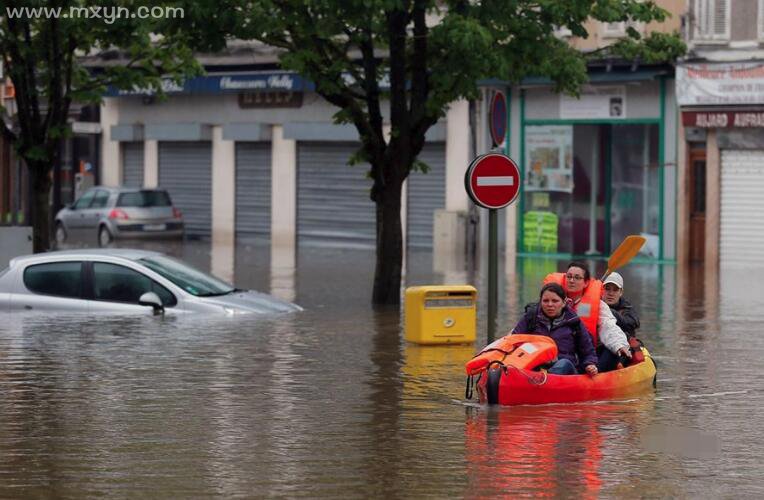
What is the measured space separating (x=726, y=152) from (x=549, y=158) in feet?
15.5

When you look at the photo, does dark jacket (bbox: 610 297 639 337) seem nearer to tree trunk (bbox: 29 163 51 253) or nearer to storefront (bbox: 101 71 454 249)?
tree trunk (bbox: 29 163 51 253)

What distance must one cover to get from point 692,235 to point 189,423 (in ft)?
87.1

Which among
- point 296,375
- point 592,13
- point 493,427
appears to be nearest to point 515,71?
point 592,13

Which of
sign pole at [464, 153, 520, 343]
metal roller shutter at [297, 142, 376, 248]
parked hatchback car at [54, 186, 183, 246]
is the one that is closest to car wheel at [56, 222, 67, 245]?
parked hatchback car at [54, 186, 183, 246]

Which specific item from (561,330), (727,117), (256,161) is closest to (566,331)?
(561,330)

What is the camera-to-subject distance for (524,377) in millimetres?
13703

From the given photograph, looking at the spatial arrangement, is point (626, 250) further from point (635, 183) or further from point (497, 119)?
point (635, 183)

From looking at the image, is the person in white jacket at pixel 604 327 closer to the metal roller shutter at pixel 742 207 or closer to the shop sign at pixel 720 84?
the shop sign at pixel 720 84

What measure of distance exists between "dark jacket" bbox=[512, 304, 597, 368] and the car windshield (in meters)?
7.74

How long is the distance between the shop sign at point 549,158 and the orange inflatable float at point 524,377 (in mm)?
26623

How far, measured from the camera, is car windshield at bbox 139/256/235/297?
2120 centimetres

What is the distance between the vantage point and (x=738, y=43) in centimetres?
3703

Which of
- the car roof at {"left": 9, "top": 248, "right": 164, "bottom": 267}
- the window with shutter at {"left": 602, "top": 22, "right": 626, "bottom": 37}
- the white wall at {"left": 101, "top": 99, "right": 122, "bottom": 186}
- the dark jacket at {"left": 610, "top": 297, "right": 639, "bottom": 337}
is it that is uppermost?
the window with shutter at {"left": 602, "top": 22, "right": 626, "bottom": 37}

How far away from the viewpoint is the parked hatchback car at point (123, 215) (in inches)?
1815
